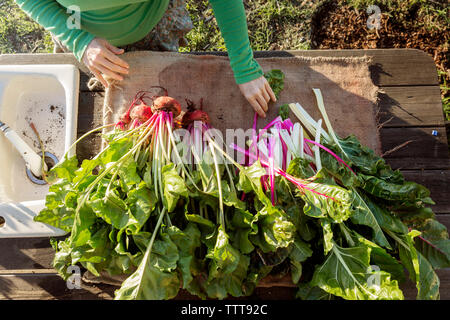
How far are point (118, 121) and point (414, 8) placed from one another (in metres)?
1.65

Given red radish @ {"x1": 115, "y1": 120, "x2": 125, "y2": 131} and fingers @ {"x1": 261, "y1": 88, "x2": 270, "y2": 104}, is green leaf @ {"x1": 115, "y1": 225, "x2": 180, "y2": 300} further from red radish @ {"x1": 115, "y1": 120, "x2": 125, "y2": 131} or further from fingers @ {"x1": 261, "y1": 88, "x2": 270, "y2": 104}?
fingers @ {"x1": 261, "y1": 88, "x2": 270, "y2": 104}

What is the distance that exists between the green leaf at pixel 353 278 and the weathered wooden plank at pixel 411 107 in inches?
23.7

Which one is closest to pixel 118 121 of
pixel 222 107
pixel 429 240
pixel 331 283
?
pixel 222 107

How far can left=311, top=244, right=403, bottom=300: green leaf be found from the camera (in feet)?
2.64

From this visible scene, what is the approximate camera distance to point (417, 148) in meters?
1.24

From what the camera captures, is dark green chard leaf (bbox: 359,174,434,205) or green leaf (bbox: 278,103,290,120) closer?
dark green chard leaf (bbox: 359,174,434,205)

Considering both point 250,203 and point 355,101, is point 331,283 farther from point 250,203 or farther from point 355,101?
point 355,101

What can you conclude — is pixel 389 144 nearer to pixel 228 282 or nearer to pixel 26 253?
pixel 228 282

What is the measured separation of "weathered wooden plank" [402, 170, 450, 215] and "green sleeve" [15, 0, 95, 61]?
1212 millimetres

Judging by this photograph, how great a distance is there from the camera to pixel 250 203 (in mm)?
1014

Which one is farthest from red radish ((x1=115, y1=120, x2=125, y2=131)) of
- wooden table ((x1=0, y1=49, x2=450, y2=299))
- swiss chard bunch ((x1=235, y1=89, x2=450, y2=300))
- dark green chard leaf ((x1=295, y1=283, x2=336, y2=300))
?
dark green chard leaf ((x1=295, y1=283, x2=336, y2=300))

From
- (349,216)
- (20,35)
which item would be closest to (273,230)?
(349,216)

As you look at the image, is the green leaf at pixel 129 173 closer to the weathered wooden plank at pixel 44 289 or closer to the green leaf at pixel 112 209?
the green leaf at pixel 112 209

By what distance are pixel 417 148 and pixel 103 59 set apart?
117 cm
